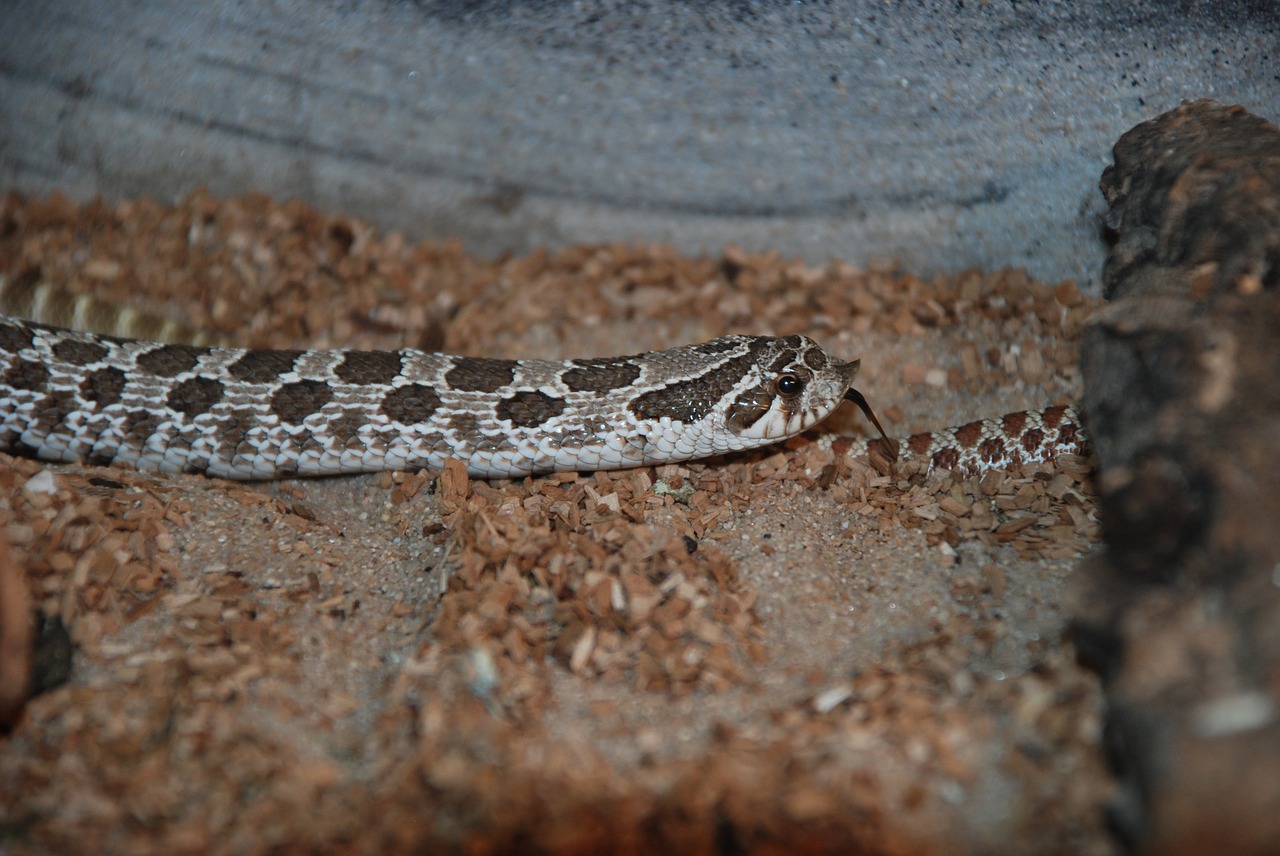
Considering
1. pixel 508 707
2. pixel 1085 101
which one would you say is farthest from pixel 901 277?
pixel 508 707

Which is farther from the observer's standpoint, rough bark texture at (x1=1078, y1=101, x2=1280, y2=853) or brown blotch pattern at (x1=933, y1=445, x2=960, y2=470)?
brown blotch pattern at (x1=933, y1=445, x2=960, y2=470)

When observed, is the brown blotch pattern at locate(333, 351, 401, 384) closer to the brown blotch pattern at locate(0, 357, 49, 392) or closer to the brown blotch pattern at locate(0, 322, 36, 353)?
the brown blotch pattern at locate(0, 357, 49, 392)

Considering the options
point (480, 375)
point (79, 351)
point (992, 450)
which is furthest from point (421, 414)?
point (992, 450)

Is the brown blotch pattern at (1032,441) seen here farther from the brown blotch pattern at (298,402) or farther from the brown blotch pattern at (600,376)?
the brown blotch pattern at (298,402)

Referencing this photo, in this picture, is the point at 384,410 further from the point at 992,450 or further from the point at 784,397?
the point at 992,450

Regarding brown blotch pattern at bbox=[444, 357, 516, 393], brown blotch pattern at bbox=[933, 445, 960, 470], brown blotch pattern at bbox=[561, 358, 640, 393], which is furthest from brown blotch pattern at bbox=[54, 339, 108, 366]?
brown blotch pattern at bbox=[933, 445, 960, 470]

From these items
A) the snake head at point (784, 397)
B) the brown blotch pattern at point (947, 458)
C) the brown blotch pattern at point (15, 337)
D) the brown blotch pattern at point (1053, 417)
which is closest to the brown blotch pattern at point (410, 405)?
the snake head at point (784, 397)

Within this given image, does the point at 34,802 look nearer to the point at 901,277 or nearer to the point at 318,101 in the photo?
the point at 318,101
